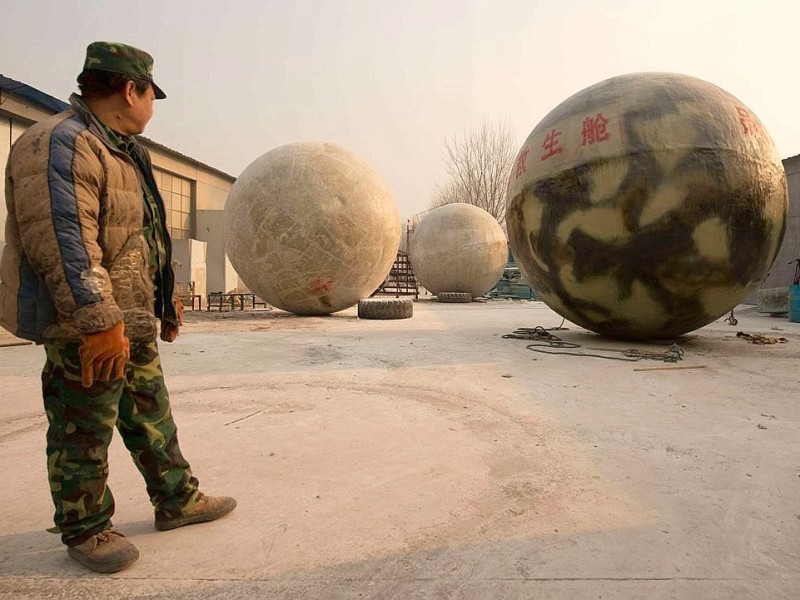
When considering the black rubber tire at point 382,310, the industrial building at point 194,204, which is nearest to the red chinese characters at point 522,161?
the black rubber tire at point 382,310

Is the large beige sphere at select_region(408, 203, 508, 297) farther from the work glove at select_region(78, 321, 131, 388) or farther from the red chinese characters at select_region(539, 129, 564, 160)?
the work glove at select_region(78, 321, 131, 388)

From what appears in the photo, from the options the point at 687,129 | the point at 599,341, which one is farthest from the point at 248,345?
the point at 687,129

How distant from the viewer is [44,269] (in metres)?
1.60

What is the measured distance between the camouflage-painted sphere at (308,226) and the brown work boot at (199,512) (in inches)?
272

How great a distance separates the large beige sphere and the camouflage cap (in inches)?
548

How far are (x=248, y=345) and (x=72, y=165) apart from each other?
4.71 m

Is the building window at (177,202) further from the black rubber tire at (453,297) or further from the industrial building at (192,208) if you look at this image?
the black rubber tire at (453,297)

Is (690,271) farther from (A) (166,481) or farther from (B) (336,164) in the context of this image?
(B) (336,164)

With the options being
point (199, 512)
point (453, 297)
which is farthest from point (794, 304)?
point (199, 512)

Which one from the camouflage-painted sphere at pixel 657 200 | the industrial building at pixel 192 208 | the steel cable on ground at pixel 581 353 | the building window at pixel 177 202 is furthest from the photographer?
the building window at pixel 177 202

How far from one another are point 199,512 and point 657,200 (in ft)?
15.1

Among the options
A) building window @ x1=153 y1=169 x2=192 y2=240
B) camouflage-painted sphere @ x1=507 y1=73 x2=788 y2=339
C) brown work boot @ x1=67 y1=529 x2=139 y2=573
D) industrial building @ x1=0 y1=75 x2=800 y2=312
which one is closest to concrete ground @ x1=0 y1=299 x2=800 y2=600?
brown work boot @ x1=67 y1=529 x2=139 y2=573

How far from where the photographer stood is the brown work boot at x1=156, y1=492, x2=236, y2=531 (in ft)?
6.35

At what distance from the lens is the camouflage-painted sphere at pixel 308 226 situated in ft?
28.6
